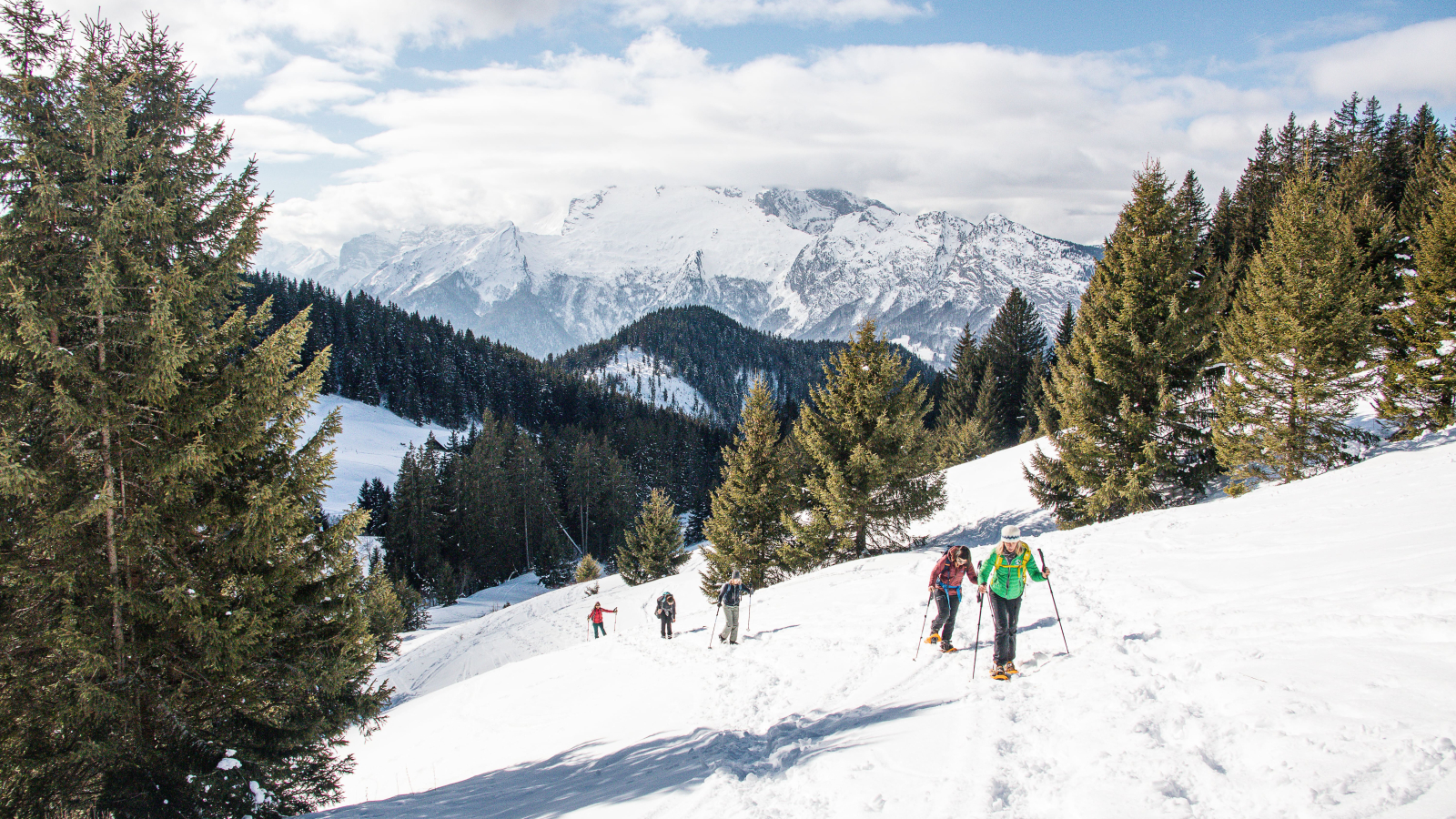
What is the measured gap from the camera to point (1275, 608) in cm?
808

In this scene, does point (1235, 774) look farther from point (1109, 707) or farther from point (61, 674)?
point (61, 674)

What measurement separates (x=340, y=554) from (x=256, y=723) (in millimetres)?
2046

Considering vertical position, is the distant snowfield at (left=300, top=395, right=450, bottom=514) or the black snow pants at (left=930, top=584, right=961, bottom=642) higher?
the distant snowfield at (left=300, top=395, right=450, bottom=514)

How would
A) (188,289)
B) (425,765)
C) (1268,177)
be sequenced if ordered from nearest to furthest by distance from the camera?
(188,289) < (425,765) < (1268,177)

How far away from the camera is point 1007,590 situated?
8.05 meters

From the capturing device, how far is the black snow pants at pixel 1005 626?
793cm

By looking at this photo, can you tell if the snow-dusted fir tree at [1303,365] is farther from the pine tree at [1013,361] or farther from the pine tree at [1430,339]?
the pine tree at [1013,361]

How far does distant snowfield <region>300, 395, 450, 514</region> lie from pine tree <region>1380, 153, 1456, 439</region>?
68727 mm

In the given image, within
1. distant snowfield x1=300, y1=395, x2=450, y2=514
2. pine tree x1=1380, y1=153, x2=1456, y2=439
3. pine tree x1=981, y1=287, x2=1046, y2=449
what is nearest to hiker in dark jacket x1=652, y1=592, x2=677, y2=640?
pine tree x1=1380, y1=153, x2=1456, y2=439

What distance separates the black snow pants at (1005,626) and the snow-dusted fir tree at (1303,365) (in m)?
12.4

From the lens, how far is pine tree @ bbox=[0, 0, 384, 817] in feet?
21.3

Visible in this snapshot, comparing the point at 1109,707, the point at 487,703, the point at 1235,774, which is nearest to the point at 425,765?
the point at 487,703

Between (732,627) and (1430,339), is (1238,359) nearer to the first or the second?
(1430,339)

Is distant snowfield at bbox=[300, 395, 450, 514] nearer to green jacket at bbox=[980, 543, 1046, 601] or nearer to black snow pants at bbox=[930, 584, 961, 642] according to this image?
black snow pants at bbox=[930, 584, 961, 642]
